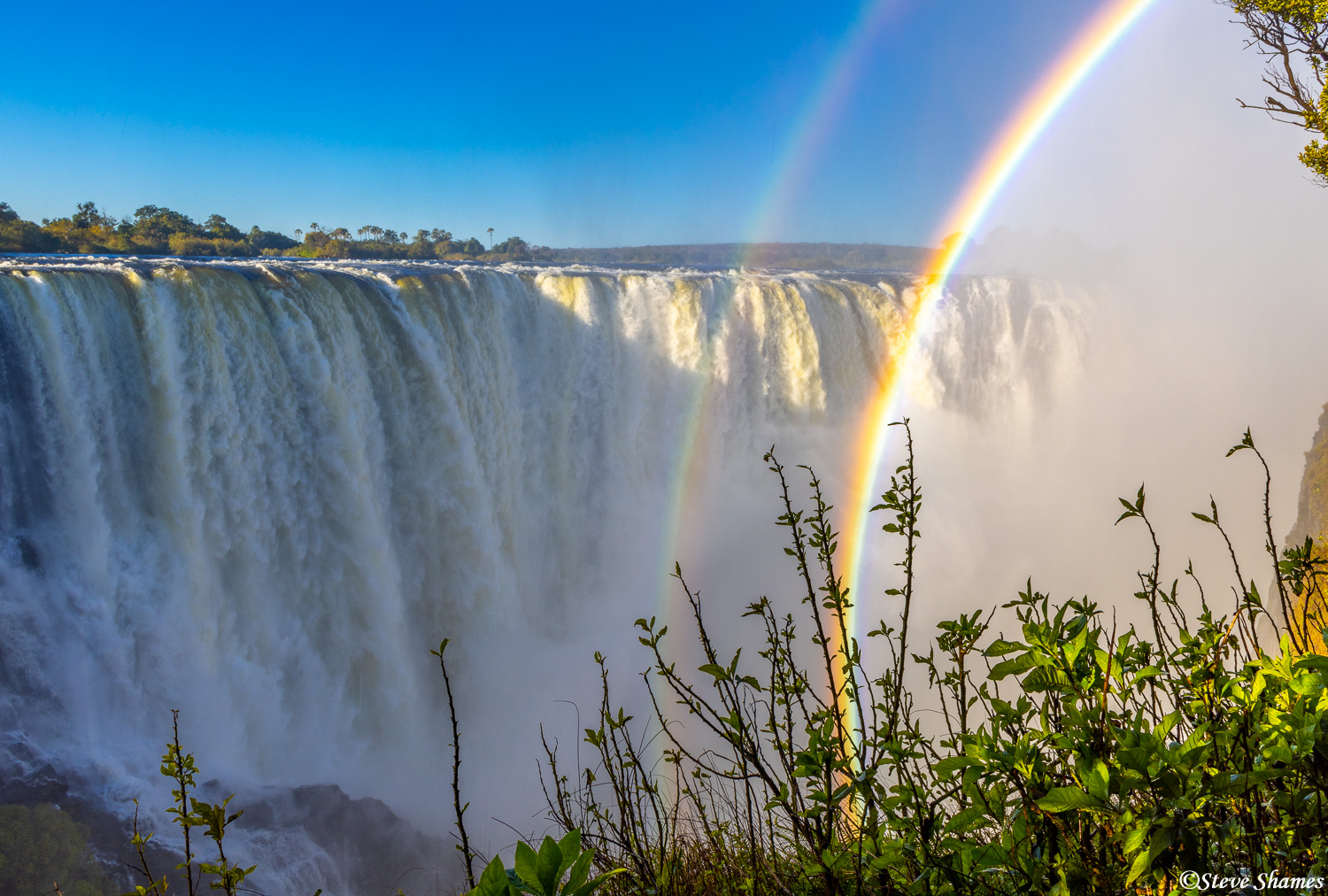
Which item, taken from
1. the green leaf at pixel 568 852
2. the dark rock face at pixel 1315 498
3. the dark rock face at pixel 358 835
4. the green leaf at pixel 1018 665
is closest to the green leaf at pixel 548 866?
the green leaf at pixel 568 852

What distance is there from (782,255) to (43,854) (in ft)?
221

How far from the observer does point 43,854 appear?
20.5 feet

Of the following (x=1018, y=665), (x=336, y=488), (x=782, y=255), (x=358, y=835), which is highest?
(x=782, y=255)

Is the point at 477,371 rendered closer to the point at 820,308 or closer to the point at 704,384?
the point at 704,384

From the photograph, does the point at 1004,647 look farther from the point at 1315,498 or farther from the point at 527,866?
the point at 1315,498

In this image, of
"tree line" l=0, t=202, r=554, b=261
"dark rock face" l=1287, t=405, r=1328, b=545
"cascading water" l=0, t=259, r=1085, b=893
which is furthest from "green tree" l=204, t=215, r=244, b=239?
"dark rock face" l=1287, t=405, r=1328, b=545

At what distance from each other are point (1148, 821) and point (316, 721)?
36.4 feet

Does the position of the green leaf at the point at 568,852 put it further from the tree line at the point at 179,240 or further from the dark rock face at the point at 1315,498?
the tree line at the point at 179,240

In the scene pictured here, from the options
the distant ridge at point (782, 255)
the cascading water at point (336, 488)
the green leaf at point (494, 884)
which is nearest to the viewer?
the green leaf at point (494, 884)

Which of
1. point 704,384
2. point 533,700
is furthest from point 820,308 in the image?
point 533,700

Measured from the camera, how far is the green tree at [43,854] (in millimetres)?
5996

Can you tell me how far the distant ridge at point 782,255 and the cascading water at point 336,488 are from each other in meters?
38.7

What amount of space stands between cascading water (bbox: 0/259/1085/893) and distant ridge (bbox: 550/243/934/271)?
3874 cm

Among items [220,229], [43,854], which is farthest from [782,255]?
[43,854]
